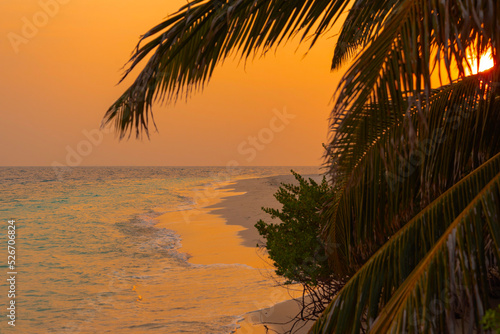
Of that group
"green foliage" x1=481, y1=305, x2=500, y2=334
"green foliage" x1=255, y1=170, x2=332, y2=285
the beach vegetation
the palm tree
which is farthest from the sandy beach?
"green foliage" x1=481, y1=305, x2=500, y2=334

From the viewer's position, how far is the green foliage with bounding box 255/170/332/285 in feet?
18.7

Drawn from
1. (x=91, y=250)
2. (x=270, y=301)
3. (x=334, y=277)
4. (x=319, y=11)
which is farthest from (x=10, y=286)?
(x=319, y=11)

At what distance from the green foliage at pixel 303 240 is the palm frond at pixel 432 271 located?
310 centimetres

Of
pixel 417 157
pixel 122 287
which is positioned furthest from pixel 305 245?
pixel 122 287

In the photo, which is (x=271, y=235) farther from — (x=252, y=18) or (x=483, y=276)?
(x=483, y=276)

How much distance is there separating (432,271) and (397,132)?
1.42m

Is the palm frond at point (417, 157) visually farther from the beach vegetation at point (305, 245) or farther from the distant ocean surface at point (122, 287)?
the distant ocean surface at point (122, 287)

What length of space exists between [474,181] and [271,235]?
12.3ft

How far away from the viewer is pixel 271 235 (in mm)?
6121

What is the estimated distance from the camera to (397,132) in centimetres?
325

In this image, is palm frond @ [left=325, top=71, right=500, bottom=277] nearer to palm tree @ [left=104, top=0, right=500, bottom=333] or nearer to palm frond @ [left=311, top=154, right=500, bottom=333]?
palm tree @ [left=104, top=0, right=500, bottom=333]

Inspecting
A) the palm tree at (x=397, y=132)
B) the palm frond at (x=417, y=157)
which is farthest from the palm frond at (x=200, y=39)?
the palm frond at (x=417, y=157)

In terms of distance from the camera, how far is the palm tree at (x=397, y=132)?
196 cm

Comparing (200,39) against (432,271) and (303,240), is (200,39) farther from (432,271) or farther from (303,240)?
(303,240)
